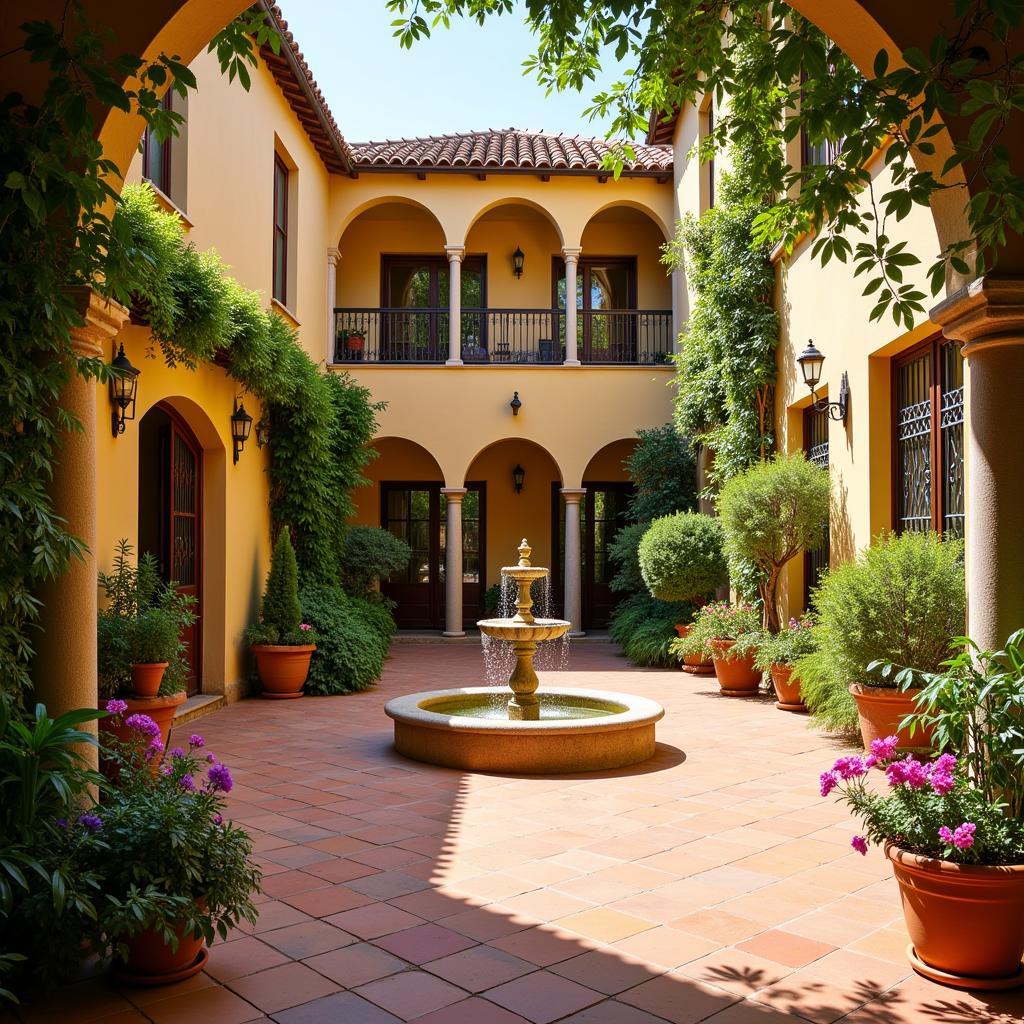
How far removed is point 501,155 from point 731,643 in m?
9.57

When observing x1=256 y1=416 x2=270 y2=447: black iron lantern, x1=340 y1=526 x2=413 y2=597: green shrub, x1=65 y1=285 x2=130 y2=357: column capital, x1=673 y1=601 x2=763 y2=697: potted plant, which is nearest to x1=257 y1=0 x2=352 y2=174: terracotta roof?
x1=256 y1=416 x2=270 y2=447: black iron lantern

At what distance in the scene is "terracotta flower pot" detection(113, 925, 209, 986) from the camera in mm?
3146

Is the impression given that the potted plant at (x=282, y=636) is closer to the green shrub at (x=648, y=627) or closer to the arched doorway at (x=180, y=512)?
the arched doorway at (x=180, y=512)

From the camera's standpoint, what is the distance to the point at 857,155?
334cm

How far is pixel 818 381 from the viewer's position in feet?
29.5

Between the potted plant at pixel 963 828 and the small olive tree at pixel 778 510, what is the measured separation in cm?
535

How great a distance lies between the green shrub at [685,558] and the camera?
448 inches

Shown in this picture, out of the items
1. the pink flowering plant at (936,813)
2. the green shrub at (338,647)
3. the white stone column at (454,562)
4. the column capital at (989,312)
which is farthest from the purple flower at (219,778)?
the white stone column at (454,562)

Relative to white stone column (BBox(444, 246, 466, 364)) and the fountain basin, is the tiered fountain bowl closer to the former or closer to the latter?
the fountain basin

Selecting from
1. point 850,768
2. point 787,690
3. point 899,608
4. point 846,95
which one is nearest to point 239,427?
point 787,690

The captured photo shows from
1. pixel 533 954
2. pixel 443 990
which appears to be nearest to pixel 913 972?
pixel 533 954

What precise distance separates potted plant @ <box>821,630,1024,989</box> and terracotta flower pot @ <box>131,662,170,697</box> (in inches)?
171

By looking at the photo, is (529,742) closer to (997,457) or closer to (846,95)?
(997,457)

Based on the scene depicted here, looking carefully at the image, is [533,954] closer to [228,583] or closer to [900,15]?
[900,15]
